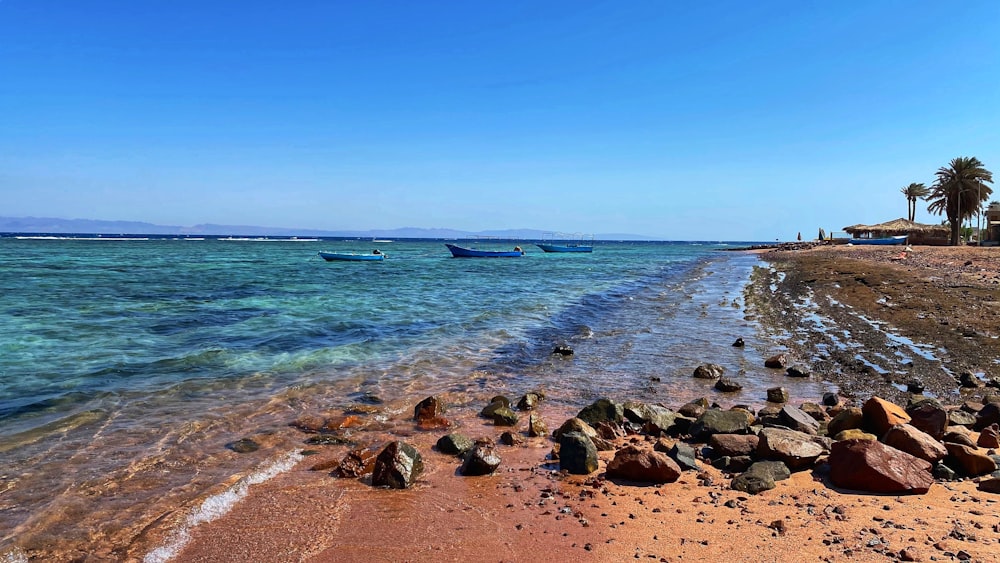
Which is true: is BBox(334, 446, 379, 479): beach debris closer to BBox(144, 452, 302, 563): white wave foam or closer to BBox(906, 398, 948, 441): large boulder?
BBox(144, 452, 302, 563): white wave foam

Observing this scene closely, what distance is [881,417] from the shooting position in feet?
21.4

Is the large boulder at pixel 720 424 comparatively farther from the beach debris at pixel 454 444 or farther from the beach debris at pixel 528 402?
the beach debris at pixel 454 444

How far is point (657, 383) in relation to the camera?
1029cm

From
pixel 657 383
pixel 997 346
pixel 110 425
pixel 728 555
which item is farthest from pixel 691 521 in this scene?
pixel 997 346

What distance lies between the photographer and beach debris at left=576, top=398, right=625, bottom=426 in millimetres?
7602

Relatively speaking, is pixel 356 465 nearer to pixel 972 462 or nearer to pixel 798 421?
pixel 798 421

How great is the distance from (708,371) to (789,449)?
4.92 metres

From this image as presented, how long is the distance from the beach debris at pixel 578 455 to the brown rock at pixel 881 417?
3.30 meters

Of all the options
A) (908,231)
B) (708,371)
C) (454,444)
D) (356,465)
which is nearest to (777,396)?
(708,371)

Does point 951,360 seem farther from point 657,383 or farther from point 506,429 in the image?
point 506,429

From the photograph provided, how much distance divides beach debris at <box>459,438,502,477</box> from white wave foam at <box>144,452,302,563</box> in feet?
6.58

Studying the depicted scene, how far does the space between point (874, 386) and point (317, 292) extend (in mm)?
22541

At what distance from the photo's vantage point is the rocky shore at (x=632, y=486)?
443cm

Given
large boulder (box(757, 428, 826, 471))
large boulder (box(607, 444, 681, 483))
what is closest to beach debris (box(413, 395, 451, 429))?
large boulder (box(607, 444, 681, 483))
